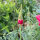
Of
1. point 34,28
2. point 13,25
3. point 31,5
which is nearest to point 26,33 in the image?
point 34,28

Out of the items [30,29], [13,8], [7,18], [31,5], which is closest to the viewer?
[30,29]

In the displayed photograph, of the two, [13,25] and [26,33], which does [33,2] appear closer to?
[13,25]

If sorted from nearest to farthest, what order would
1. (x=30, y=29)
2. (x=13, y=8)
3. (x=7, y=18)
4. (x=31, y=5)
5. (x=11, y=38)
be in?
(x=30, y=29) → (x=11, y=38) → (x=7, y=18) → (x=13, y=8) → (x=31, y=5)

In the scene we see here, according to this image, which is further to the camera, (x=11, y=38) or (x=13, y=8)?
(x=13, y=8)

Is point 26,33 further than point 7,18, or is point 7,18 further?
point 7,18

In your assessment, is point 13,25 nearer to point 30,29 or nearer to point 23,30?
point 23,30

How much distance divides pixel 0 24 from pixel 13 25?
0.17 metres

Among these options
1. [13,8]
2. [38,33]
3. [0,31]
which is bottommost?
[0,31]

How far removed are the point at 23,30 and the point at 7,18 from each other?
29 cm

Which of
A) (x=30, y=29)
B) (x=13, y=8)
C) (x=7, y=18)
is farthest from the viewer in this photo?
(x=13, y=8)

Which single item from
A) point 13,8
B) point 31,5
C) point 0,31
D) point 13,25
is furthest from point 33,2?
point 0,31

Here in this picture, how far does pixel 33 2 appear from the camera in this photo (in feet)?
7.00

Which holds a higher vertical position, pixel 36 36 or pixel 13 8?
pixel 13 8

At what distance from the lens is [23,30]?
1.67m
